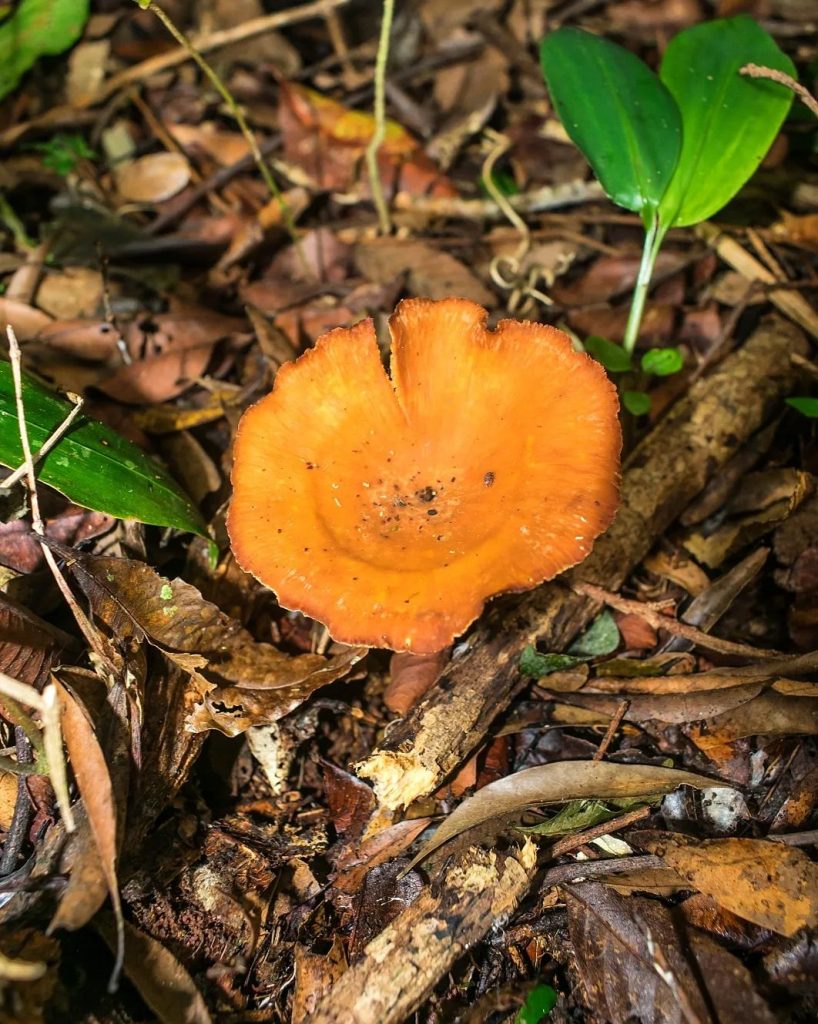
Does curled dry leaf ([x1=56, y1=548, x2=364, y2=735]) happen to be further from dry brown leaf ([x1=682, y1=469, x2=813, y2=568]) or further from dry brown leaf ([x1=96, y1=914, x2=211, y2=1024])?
dry brown leaf ([x1=682, y1=469, x2=813, y2=568])

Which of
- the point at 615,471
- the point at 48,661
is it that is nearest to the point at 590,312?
the point at 615,471

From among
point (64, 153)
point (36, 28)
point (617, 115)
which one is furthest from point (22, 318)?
point (617, 115)

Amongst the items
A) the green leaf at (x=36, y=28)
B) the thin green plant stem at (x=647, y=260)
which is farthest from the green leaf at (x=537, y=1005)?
the green leaf at (x=36, y=28)

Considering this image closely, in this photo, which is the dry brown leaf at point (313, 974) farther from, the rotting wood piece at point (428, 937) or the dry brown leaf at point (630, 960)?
the dry brown leaf at point (630, 960)

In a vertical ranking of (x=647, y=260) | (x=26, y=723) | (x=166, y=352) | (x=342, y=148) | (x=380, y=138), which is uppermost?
(x=380, y=138)

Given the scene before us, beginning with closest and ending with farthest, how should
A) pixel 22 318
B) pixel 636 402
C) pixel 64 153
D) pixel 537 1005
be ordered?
pixel 537 1005
pixel 636 402
pixel 22 318
pixel 64 153

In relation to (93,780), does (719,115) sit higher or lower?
higher

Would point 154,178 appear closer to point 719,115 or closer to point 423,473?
point 423,473
